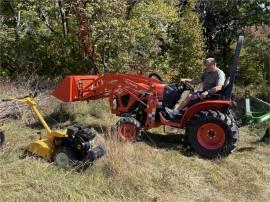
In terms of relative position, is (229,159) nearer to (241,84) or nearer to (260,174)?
(260,174)

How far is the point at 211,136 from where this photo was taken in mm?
7367

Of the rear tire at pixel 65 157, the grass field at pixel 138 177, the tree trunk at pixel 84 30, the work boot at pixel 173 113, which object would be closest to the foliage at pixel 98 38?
the tree trunk at pixel 84 30

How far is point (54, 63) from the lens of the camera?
13.5 meters

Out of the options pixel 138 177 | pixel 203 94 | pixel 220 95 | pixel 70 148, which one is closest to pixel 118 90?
pixel 203 94

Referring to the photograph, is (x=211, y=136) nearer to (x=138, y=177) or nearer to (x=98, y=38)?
(x=138, y=177)

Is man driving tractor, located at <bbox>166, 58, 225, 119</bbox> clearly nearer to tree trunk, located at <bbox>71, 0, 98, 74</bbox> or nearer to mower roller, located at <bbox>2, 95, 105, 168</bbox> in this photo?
mower roller, located at <bbox>2, 95, 105, 168</bbox>

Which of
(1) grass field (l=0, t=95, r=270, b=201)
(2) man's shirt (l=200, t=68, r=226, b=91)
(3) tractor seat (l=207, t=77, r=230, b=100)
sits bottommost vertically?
(1) grass field (l=0, t=95, r=270, b=201)

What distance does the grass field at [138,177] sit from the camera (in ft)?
18.1

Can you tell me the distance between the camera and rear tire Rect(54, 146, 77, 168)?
20.2ft

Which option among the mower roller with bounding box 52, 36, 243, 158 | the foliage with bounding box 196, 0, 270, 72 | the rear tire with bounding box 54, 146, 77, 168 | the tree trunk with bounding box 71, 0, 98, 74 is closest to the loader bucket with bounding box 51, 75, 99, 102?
the mower roller with bounding box 52, 36, 243, 158

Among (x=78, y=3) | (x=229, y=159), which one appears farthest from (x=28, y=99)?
(x=78, y=3)

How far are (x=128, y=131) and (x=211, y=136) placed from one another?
139 centimetres

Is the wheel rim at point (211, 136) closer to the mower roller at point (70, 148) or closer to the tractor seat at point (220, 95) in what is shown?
the tractor seat at point (220, 95)

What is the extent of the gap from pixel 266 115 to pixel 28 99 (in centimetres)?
406
